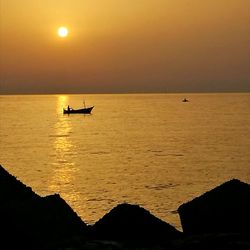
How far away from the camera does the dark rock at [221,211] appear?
899cm

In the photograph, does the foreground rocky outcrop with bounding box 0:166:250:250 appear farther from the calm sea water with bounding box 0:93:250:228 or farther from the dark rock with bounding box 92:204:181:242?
the calm sea water with bounding box 0:93:250:228

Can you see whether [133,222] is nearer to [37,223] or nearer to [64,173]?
[37,223]

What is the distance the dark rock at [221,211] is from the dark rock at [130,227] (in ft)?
1.24

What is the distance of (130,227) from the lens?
9344 millimetres

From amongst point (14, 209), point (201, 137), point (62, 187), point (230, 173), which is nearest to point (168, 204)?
point (62, 187)

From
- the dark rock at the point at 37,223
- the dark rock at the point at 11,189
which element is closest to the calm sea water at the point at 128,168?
the dark rock at the point at 11,189

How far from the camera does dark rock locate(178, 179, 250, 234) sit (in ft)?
29.5

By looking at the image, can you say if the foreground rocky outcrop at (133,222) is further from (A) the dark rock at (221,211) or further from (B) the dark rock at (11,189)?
(B) the dark rock at (11,189)

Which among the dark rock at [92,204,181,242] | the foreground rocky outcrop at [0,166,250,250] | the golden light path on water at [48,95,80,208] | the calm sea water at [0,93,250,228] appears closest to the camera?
the foreground rocky outcrop at [0,166,250,250]

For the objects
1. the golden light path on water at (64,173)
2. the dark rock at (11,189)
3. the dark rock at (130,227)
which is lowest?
the golden light path on water at (64,173)

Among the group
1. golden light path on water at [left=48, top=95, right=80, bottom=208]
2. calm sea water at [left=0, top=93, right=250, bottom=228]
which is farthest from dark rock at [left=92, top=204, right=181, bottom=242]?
golden light path on water at [left=48, top=95, right=80, bottom=208]

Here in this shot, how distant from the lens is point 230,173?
47.7 meters

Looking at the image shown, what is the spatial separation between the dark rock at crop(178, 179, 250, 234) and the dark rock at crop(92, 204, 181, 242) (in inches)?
14.8

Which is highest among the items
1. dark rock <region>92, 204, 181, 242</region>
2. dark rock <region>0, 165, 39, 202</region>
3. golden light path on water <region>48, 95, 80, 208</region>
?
dark rock <region>0, 165, 39, 202</region>
